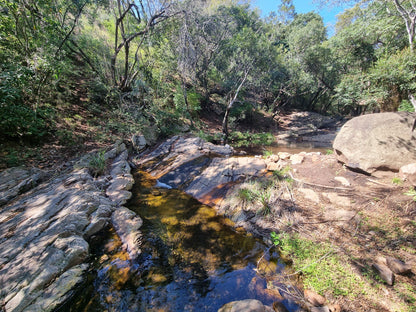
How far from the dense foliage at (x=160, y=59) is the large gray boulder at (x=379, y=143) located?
586 mm

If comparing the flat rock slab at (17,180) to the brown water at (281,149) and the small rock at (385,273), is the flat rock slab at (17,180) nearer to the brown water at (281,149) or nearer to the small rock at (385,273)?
the small rock at (385,273)

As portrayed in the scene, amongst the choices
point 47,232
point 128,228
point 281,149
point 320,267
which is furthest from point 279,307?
point 281,149

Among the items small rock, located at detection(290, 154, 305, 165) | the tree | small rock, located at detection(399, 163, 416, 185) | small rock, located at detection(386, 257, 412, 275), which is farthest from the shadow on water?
the tree

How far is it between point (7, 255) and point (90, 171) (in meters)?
3.10

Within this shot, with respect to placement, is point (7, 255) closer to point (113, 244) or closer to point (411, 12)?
point (113, 244)

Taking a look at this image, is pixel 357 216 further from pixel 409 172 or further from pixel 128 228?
pixel 128 228

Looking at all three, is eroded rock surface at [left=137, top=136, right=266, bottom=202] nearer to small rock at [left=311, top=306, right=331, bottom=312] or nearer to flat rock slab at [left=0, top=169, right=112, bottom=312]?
flat rock slab at [left=0, top=169, right=112, bottom=312]

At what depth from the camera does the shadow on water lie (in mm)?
2395

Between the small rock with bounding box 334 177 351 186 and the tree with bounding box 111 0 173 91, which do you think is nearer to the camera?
the small rock with bounding box 334 177 351 186

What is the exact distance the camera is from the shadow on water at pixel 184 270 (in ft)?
7.86

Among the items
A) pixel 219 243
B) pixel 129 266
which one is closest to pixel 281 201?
pixel 219 243

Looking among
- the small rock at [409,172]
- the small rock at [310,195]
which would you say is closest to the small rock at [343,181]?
the small rock at [310,195]

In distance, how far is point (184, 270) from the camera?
2857mm

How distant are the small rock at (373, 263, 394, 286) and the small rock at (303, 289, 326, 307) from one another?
809mm
